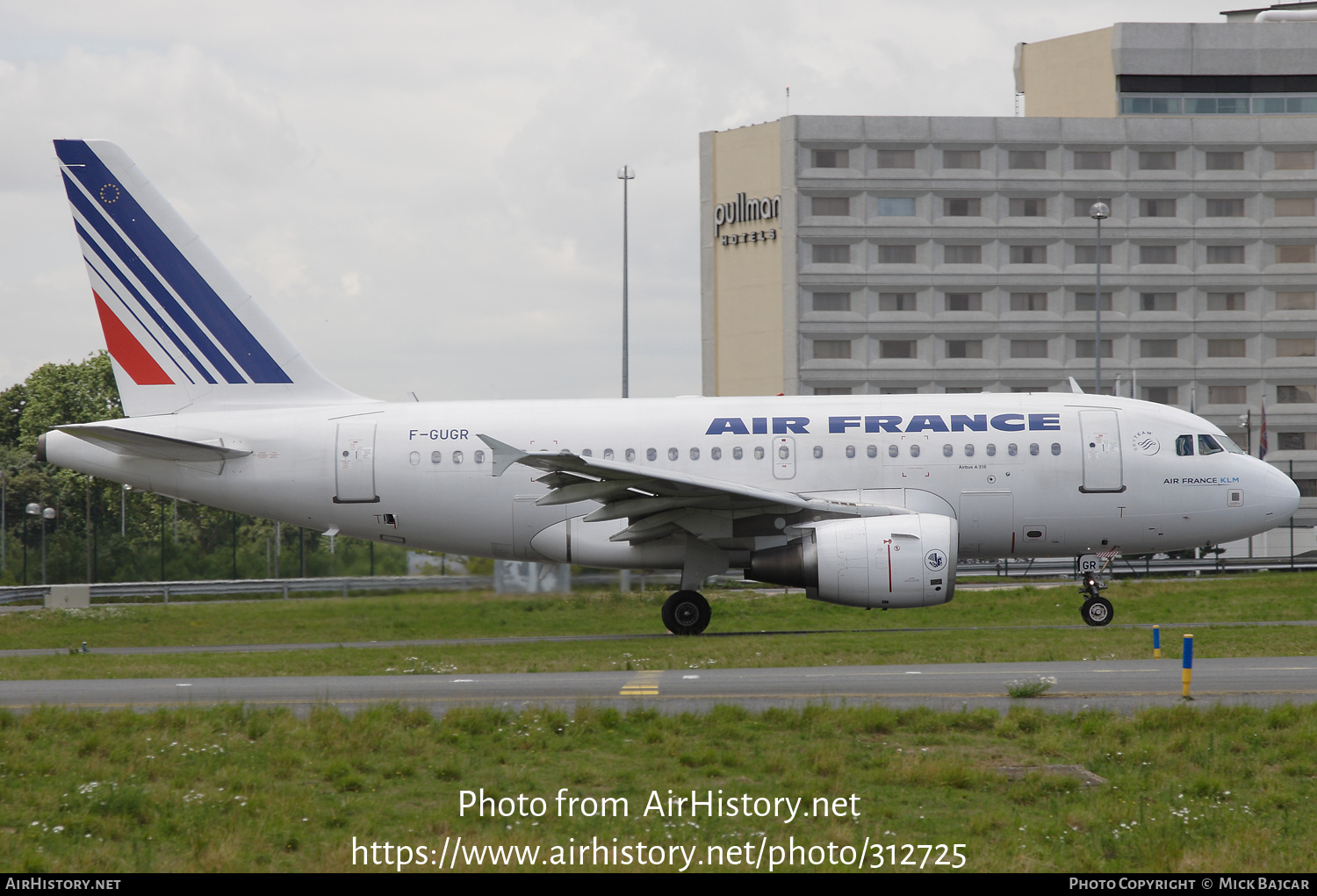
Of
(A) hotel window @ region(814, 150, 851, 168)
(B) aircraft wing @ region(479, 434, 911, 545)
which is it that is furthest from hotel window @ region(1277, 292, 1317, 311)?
(B) aircraft wing @ region(479, 434, 911, 545)

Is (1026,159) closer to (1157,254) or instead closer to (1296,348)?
(1157,254)

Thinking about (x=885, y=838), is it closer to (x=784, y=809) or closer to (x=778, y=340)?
(x=784, y=809)

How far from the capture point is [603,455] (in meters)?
24.6

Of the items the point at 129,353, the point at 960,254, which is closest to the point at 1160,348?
the point at 960,254

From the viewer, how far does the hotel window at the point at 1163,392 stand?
7856cm

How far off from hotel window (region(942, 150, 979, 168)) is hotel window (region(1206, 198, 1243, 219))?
15071 millimetres

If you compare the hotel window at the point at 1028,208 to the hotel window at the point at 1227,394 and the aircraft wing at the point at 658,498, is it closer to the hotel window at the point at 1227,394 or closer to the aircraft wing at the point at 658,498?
the hotel window at the point at 1227,394

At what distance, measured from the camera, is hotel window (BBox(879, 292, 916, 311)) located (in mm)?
77938

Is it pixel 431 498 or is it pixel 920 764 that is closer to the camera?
pixel 920 764

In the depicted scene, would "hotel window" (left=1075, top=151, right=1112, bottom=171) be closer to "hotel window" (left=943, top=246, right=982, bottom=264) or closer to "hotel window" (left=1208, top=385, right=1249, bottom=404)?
"hotel window" (left=943, top=246, right=982, bottom=264)

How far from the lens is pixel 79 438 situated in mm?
24734

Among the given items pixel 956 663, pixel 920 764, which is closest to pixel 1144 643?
pixel 956 663

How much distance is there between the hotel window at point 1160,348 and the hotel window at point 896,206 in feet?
54.2

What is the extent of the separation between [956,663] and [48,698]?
41.2 ft
